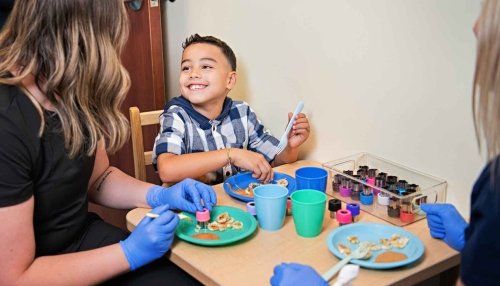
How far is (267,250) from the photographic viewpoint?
1.11 metres

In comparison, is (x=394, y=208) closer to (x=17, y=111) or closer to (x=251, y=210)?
(x=251, y=210)

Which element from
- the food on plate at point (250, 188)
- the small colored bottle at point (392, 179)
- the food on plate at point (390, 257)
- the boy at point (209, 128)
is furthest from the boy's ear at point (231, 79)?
the food on plate at point (390, 257)

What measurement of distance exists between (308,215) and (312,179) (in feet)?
0.75

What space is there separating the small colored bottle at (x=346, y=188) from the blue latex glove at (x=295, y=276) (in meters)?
0.46

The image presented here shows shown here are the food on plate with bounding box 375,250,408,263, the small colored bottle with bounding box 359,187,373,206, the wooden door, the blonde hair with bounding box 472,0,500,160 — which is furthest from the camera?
the wooden door

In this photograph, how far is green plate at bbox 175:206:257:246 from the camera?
112 cm

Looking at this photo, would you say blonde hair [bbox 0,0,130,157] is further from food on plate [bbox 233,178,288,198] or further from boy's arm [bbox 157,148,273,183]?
food on plate [bbox 233,178,288,198]

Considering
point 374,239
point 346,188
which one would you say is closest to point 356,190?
point 346,188

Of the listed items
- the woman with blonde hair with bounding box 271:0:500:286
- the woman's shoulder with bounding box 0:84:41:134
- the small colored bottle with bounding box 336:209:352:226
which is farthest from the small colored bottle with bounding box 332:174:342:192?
the woman's shoulder with bounding box 0:84:41:134

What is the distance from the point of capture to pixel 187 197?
134 cm

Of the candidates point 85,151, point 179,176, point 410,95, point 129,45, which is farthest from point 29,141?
point 129,45

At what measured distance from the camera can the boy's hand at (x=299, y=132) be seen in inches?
63.3

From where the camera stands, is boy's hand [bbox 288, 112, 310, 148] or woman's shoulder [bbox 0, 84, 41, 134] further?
boy's hand [bbox 288, 112, 310, 148]

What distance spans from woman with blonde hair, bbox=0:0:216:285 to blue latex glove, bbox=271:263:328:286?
0.92 ft
